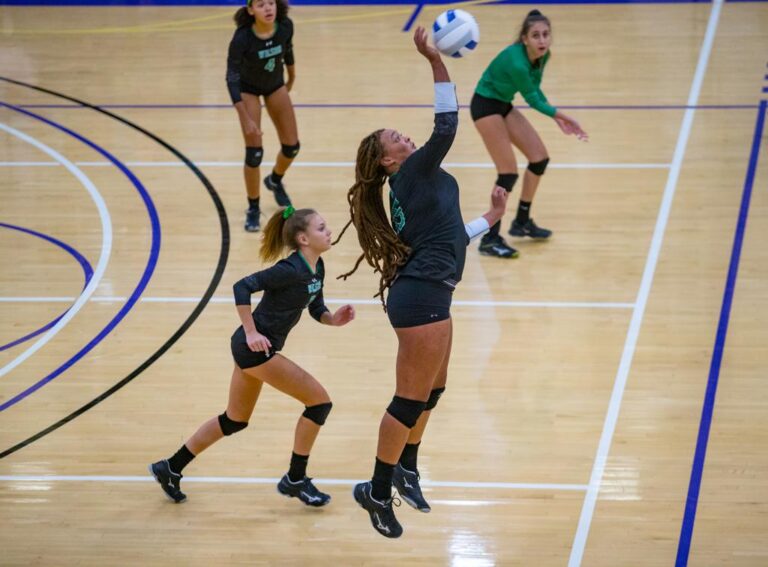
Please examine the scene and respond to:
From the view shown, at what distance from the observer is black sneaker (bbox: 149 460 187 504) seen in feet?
21.9

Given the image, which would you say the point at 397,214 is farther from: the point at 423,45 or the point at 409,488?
the point at 409,488

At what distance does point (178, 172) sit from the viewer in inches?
448

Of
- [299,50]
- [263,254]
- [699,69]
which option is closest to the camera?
[263,254]

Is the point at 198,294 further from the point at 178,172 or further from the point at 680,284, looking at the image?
the point at 680,284

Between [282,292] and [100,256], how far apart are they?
4.18 metres

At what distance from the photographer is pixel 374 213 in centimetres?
563

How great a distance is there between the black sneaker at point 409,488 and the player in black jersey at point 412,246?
0.53m

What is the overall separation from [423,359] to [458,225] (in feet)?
2.23

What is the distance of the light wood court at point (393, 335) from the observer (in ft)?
21.4

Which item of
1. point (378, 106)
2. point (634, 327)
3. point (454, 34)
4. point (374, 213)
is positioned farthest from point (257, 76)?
point (374, 213)

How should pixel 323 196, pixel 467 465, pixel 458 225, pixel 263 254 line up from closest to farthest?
pixel 458 225 → pixel 263 254 → pixel 467 465 → pixel 323 196

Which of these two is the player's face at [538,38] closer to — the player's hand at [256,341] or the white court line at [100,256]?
the white court line at [100,256]

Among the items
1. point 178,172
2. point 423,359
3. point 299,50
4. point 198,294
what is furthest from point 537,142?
point 299,50

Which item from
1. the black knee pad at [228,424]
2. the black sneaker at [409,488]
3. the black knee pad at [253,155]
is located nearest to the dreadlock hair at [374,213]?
the black sneaker at [409,488]
